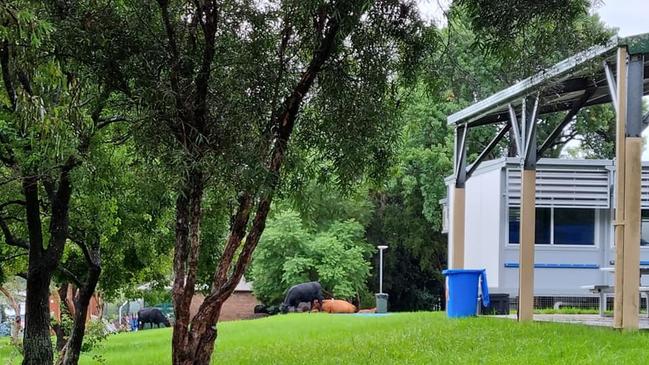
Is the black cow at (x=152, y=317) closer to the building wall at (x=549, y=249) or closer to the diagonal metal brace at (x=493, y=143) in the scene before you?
the building wall at (x=549, y=249)

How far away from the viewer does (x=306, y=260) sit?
2958 cm

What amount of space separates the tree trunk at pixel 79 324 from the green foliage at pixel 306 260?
17493 millimetres

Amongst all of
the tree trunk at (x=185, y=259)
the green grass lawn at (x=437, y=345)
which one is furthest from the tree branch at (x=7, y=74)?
the green grass lawn at (x=437, y=345)

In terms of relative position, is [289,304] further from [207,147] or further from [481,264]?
[207,147]

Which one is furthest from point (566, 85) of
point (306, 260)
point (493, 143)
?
point (306, 260)

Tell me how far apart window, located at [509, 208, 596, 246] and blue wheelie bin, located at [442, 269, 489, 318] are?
13.6 feet

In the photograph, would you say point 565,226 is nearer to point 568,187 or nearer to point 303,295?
point 568,187

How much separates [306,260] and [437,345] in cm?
2057

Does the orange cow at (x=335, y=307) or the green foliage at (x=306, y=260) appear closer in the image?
the orange cow at (x=335, y=307)

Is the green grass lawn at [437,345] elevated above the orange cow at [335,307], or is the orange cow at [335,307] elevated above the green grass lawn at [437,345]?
the green grass lawn at [437,345]

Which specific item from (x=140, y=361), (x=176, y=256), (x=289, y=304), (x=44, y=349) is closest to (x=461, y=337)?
(x=176, y=256)

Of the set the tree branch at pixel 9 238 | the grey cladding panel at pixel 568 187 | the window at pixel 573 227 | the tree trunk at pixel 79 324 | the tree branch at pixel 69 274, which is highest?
the grey cladding panel at pixel 568 187

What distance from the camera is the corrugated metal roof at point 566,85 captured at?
8258mm

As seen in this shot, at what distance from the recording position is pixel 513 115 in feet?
40.4
